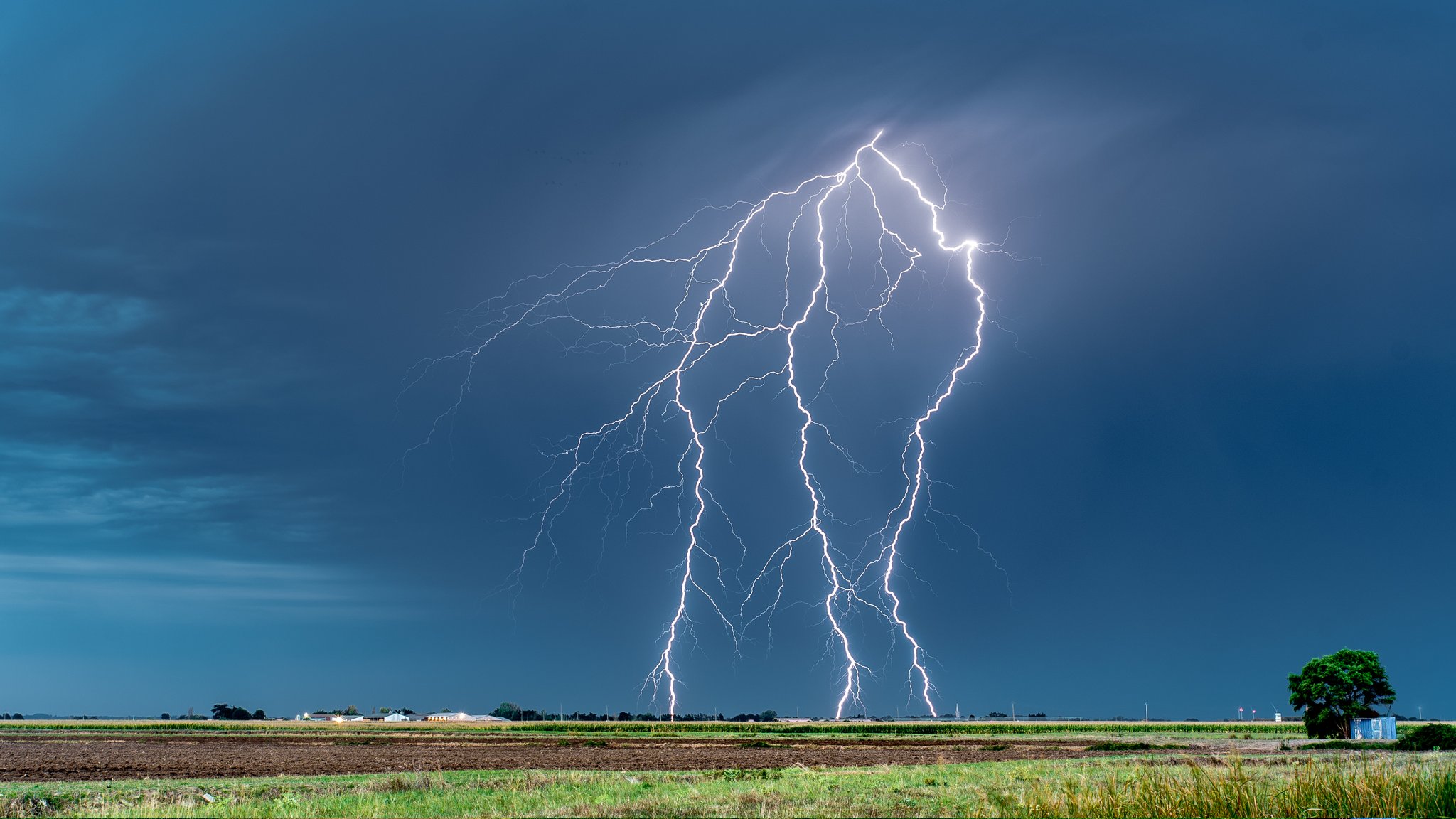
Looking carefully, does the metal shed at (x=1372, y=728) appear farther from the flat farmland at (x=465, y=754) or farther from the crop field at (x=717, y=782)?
the crop field at (x=717, y=782)

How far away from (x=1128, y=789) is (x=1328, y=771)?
283cm

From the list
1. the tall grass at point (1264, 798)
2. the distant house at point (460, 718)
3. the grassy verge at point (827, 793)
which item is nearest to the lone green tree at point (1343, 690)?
the grassy verge at point (827, 793)

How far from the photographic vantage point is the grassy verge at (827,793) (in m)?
10.6

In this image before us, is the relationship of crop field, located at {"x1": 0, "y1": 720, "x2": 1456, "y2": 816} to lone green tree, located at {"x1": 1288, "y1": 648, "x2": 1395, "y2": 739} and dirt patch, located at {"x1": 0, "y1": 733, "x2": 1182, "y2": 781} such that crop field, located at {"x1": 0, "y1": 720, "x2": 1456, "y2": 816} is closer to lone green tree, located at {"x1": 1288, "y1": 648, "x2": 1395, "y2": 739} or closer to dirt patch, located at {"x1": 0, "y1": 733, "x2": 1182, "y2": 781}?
dirt patch, located at {"x1": 0, "y1": 733, "x2": 1182, "y2": 781}

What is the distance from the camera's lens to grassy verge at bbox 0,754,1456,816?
10609 mm

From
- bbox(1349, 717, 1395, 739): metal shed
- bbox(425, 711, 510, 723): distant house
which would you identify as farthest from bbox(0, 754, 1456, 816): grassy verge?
bbox(425, 711, 510, 723): distant house

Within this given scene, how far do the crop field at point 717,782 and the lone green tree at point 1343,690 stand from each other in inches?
431

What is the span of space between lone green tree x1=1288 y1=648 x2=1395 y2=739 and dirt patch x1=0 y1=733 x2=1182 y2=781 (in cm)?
1292

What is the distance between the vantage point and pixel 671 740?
60.0 m

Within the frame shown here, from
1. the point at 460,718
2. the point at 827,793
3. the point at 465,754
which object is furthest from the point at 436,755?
the point at 460,718

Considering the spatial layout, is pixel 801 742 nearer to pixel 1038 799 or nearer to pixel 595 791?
pixel 595 791

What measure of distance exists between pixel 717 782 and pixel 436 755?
22.6m

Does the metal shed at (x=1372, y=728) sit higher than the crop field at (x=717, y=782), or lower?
higher

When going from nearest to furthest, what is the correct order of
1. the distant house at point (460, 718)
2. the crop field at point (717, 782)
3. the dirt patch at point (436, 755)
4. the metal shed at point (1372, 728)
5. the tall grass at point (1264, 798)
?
the tall grass at point (1264, 798)
the crop field at point (717, 782)
the dirt patch at point (436, 755)
the metal shed at point (1372, 728)
the distant house at point (460, 718)
